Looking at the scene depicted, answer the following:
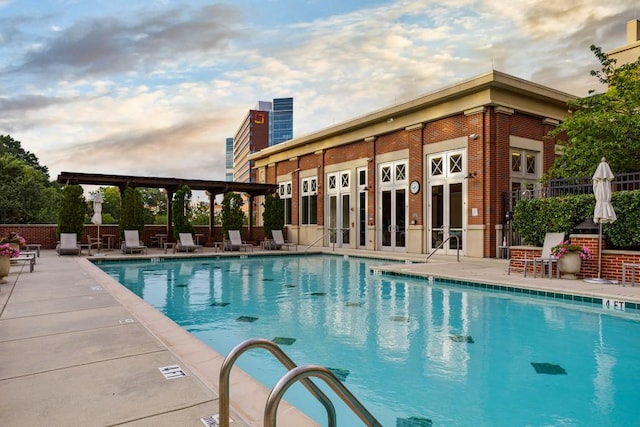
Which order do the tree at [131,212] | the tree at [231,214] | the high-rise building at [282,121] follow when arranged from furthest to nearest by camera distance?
the high-rise building at [282,121] → the tree at [231,214] → the tree at [131,212]

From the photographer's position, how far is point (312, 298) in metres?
7.62

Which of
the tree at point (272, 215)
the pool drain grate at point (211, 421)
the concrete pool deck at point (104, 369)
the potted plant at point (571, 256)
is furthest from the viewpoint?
the tree at point (272, 215)

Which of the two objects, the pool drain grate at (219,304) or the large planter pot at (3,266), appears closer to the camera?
the pool drain grate at (219,304)

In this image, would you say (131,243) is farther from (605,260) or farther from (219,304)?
(605,260)

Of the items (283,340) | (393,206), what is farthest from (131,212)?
(283,340)

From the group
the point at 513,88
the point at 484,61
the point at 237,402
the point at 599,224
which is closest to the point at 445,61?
the point at 484,61

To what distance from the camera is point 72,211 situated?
15.0 meters

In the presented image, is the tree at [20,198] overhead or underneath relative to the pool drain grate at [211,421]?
overhead

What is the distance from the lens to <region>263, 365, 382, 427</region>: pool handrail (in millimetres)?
1447

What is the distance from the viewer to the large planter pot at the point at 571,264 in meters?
8.42

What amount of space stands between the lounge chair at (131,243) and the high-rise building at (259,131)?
60618 millimetres

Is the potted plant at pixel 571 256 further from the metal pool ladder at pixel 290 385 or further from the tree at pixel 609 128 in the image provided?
the metal pool ladder at pixel 290 385

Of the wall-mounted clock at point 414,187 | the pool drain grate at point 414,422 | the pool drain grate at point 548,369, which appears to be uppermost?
the wall-mounted clock at point 414,187

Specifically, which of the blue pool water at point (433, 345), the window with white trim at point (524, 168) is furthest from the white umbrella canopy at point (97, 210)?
the window with white trim at point (524, 168)
